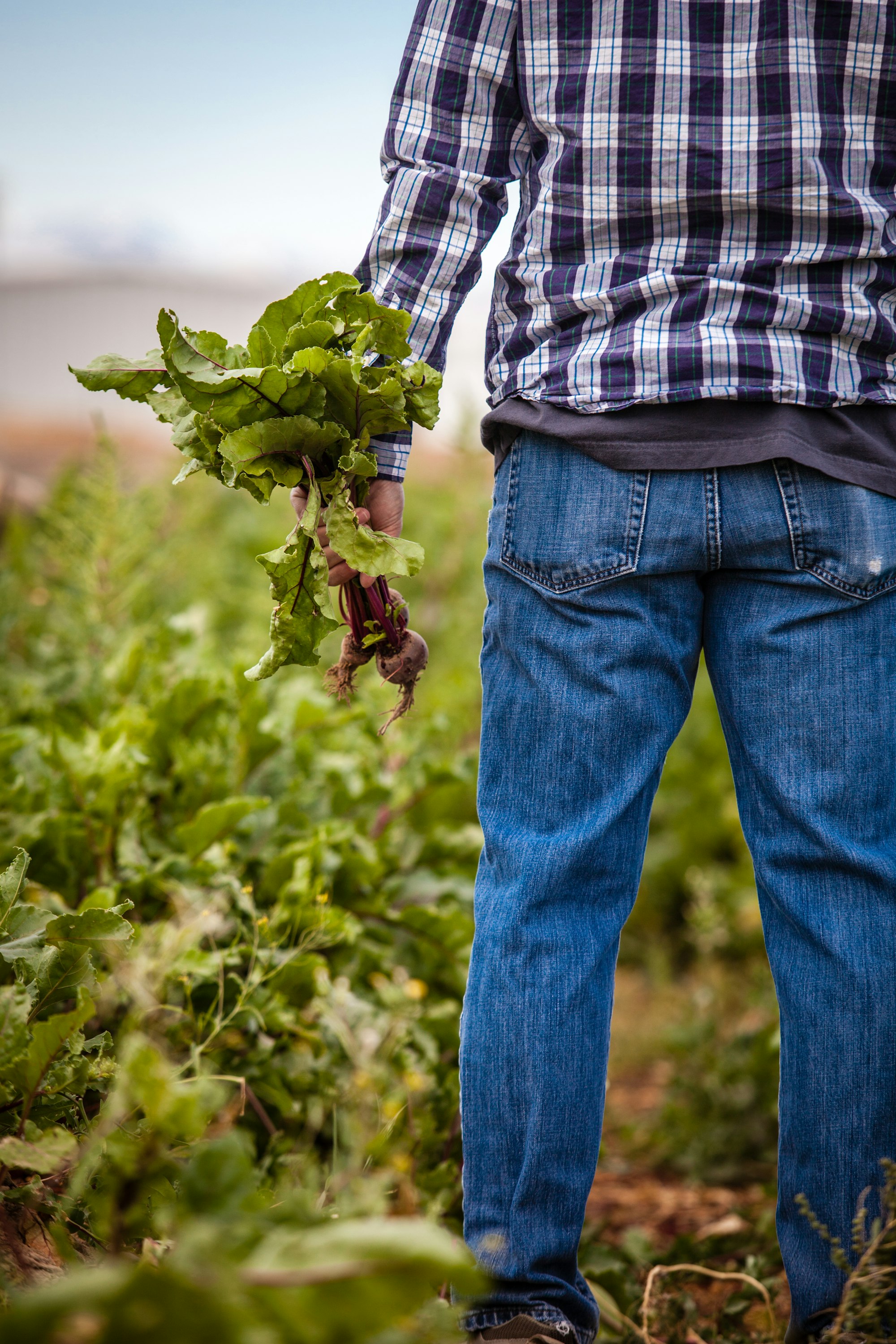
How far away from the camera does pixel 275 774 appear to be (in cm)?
245

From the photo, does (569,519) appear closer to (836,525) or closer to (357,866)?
(836,525)

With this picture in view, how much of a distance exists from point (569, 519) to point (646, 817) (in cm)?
39

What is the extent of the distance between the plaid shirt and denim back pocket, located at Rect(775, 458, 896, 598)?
0.33ft

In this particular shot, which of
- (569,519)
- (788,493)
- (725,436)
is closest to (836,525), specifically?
(788,493)

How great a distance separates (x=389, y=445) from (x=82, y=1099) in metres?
0.89

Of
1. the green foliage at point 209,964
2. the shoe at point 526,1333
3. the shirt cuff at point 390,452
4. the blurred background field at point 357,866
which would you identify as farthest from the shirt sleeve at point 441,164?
the shoe at point 526,1333

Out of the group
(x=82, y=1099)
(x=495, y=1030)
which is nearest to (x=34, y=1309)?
(x=82, y=1099)

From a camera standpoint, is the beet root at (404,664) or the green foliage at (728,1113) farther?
the green foliage at (728,1113)

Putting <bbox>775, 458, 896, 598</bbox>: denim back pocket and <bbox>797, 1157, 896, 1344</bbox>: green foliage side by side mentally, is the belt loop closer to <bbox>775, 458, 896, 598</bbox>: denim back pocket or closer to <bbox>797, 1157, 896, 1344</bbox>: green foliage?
<bbox>775, 458, 896, 598</bbox>: denim back pocket

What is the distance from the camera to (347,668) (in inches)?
62.4

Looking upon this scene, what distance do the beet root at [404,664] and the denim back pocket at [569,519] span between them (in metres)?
0.25

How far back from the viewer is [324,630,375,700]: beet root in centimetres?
157

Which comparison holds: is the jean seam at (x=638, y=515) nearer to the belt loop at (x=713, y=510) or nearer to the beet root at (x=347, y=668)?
the belt loop at (x=713, y=510)

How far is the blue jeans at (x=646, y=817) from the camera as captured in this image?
1314mm
